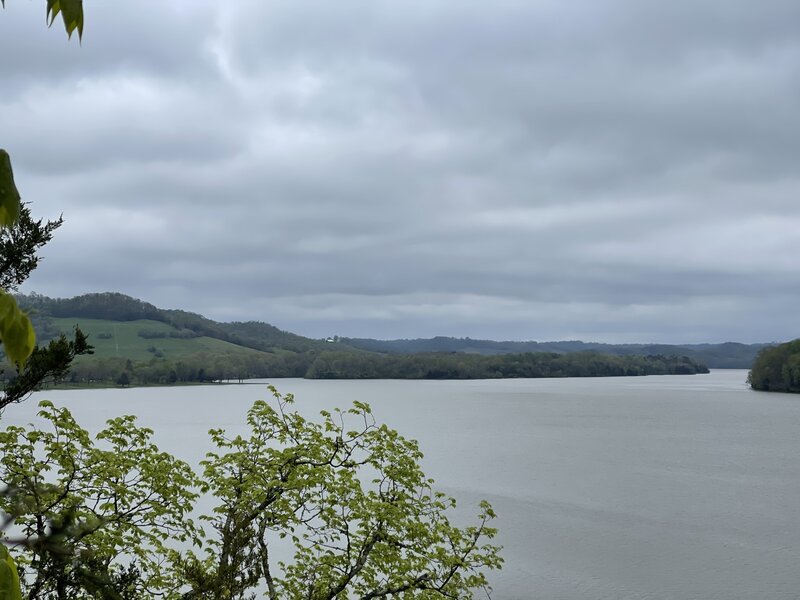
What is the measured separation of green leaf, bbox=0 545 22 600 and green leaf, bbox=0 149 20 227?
0.54 m

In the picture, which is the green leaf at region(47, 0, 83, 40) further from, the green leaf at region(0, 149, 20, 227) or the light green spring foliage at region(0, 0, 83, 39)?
the green leaf at region(0, 149, 20, 227)

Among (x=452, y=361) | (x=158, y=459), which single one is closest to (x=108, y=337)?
(x=452, y=361)

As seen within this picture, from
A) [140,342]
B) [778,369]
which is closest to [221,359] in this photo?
[140,342]

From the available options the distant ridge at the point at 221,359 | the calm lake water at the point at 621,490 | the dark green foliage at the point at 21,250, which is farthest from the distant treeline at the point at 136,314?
the dark green foliage at the point at 21,250

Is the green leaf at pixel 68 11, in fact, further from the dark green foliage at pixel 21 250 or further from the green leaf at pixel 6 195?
the dark green foliage at pixel 21 250

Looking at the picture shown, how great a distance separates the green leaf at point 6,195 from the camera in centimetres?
121

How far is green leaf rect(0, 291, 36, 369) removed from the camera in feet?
4.03

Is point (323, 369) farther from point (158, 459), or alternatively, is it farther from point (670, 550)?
point (158, 459)

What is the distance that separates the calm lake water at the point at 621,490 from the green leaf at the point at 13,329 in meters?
18.2

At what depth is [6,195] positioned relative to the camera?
1.21 m

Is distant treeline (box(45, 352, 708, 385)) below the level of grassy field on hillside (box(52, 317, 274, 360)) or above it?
below

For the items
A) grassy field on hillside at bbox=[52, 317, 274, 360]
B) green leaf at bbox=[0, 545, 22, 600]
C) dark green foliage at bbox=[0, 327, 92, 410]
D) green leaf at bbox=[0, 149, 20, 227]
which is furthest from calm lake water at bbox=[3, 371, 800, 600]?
grassy field on hillside at bbox=[52, 317, 274, 360]

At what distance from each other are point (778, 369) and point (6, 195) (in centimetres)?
10513

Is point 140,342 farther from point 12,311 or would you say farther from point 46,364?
point 12,311
